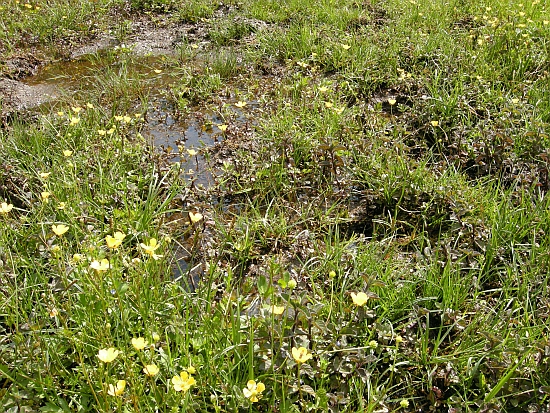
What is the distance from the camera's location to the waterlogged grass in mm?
1803

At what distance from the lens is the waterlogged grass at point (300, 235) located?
1.80 metres

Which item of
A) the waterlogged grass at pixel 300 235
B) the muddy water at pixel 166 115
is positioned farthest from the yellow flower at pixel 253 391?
the muddy water at pixel 166 115

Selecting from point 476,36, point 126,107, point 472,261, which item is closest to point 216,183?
point 126,107

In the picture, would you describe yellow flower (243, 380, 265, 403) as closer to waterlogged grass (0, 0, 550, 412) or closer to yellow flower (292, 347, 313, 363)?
waterlogged grass (0, 0, 550, 412)

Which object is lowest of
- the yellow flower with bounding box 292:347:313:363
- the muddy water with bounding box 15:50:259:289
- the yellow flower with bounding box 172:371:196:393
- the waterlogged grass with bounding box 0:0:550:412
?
the muddy water with bounding box 15:50:259:289

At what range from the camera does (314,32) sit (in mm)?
4746

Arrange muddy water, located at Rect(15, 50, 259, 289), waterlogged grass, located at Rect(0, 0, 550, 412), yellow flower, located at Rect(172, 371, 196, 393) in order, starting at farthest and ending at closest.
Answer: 1. muddy water, located at Rect(15, 50, 259, 289)
2. waterlogged grass, located at Rect(0, 0, 550, 412)
3. yellow flower, located at Rect(172, 371, 196, 393)

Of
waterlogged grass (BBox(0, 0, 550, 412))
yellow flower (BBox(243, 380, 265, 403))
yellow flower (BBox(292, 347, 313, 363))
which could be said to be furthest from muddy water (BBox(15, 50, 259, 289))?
yellow flower (BBox(292, 347, 313, 363))

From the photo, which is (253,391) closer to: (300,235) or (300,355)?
(300,355)

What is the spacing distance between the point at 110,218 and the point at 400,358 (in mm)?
1618

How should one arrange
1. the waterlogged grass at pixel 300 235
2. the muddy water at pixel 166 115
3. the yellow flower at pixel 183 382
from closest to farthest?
the yellow flower at pixel 183 382, the waterlogged grass at pixel 300 235, the muddy water at pixel 166 115

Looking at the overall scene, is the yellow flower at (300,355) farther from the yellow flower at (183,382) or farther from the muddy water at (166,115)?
the muddy water at (166,115)

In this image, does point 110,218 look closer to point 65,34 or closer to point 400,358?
point 400,358

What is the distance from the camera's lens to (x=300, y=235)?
2.63 meters
